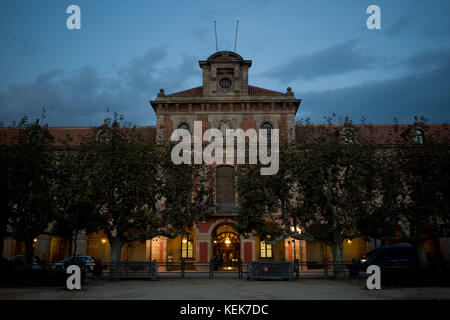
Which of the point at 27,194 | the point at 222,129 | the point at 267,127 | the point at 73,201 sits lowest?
the point at 73,201

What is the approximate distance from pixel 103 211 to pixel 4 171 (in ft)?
20.2

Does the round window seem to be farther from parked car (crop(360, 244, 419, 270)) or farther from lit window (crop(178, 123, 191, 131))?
parked car (crop(360, 244, 419, 270))

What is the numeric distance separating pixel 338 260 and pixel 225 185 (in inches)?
502

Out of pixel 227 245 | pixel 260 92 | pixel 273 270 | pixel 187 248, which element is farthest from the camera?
pixel 260 92

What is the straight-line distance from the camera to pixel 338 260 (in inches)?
888

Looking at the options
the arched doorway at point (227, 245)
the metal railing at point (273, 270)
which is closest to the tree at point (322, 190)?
the metal railing at point (273, 270)

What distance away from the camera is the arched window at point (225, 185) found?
32312 millimetres

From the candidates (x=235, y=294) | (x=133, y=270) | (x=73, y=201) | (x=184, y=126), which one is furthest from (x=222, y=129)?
(x=235, y=294)

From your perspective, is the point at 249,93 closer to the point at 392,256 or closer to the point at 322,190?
the point at 322,190

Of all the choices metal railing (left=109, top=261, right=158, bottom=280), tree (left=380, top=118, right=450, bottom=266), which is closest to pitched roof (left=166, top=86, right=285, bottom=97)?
tree (left=380, top=118, right=450, bottom=266)

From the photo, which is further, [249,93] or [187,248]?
[249,93]

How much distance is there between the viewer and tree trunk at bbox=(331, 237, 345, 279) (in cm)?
2208

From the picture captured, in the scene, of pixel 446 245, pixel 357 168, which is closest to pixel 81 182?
pixel 357 168
